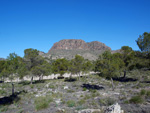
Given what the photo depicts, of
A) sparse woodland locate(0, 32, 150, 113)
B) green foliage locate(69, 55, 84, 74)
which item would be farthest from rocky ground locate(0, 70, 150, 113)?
green foliage locate(69, 55, 84, 74)

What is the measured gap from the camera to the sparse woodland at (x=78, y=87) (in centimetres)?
959

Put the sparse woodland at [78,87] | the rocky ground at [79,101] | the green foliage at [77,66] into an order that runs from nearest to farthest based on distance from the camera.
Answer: the rocky ground at [79,101] → the sparse woodland at [78,87] → the green foliage at [77,66]

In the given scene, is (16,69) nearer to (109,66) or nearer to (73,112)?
(73,112)

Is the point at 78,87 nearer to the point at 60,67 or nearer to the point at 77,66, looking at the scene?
the point at 77,66

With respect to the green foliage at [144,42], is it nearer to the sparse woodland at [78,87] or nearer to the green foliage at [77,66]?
the sparse woodland at [78,87]

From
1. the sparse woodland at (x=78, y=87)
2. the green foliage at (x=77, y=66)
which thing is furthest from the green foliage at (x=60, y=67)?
the green foliage at (x=77, y=66)

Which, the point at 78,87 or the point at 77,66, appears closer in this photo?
the point at 78,87

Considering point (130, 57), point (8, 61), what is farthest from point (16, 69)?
point (130, 57)

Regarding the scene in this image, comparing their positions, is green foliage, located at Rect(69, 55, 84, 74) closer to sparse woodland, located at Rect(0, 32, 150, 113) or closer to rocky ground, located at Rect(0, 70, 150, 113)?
sparse woodland, located at Rect(0, 32, 150, 113)

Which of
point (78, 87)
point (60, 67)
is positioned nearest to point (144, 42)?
point (78, 87)

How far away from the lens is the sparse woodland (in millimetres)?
9586

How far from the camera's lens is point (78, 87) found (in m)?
23.3

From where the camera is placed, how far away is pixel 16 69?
14.9 meters

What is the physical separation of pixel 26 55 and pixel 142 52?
90.5 ft
